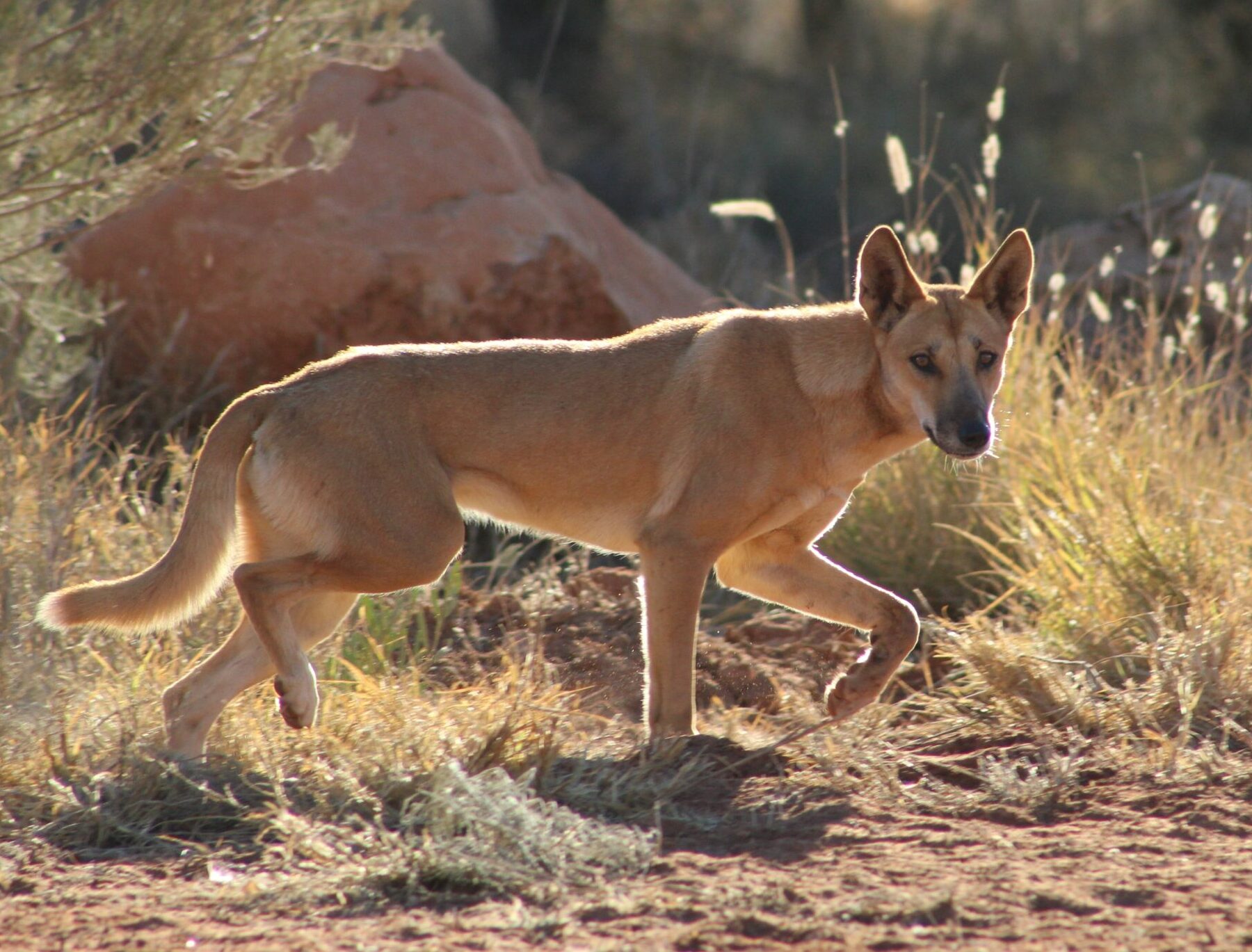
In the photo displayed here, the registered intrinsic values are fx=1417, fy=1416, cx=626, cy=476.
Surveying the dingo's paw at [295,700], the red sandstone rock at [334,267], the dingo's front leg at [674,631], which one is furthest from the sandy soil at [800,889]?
the red sandstone rock at [334,267]

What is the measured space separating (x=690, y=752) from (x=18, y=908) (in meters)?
2.01

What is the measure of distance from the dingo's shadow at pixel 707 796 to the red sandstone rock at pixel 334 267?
3.96 m

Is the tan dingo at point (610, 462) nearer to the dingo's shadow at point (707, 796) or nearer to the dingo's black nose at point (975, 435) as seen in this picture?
the dingo's black nose at point (975, 435)

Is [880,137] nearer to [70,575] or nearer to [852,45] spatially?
[852,45]

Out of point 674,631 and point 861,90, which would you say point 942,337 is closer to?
point 674,631

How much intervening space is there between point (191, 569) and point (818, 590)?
7.06ft

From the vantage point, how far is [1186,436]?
21.3 ft

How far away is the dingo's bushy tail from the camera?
4.27 meters

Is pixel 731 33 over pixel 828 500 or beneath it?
beneath

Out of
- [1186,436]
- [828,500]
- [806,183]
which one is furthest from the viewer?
[806,183]

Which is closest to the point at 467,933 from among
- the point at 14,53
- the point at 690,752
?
the point at 690,752

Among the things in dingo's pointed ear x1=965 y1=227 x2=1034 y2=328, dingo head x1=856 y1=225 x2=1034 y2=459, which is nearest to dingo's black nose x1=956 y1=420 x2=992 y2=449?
dingo head x1=856 y1=225 x2=1034 y2=459

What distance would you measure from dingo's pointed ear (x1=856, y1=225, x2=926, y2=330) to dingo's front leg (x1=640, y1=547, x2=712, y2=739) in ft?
3.44

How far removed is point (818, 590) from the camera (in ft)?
16.6
